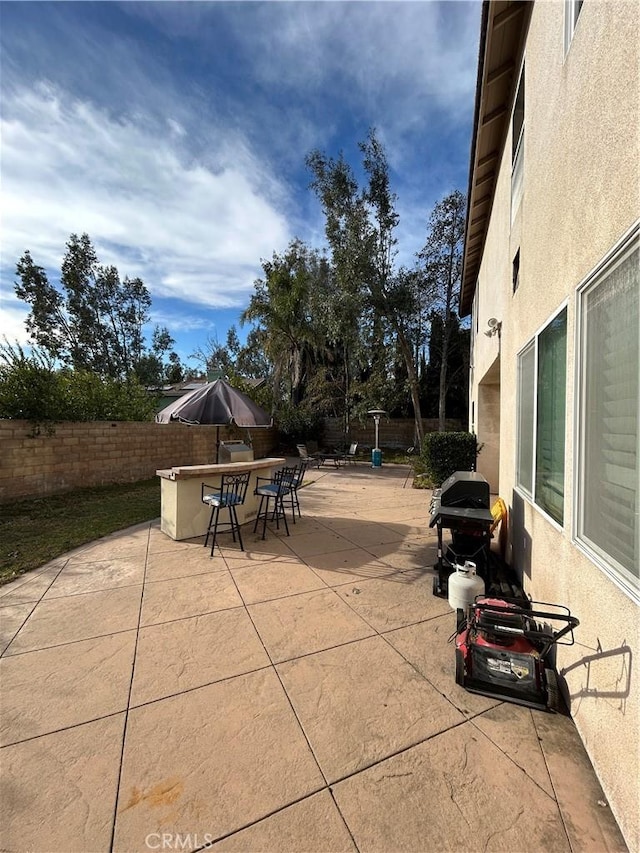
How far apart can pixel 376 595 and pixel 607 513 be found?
236cm

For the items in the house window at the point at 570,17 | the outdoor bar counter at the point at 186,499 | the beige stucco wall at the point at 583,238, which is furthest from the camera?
the outdoor bar counter at the point at 186,499

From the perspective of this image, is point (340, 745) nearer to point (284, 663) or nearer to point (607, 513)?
point (284, 663)

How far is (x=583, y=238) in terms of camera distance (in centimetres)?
219

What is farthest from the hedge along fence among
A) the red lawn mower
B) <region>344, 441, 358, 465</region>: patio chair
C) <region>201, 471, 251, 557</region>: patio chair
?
the red lawn mower

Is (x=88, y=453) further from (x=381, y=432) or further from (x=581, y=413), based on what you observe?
(x=381, y=432)

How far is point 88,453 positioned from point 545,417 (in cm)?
1003

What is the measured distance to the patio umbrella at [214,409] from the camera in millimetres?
6473

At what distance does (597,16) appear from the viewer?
2.00m

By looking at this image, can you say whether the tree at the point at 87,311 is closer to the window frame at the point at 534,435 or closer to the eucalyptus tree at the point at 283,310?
the eucalyptus tree at the point at 283,310

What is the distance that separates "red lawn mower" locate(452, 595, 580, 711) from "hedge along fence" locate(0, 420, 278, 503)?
907 centimetres

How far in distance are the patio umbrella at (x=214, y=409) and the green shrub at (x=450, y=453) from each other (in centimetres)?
444

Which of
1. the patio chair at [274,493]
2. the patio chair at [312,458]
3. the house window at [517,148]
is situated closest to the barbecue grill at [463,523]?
the patio chair at [274,493]
